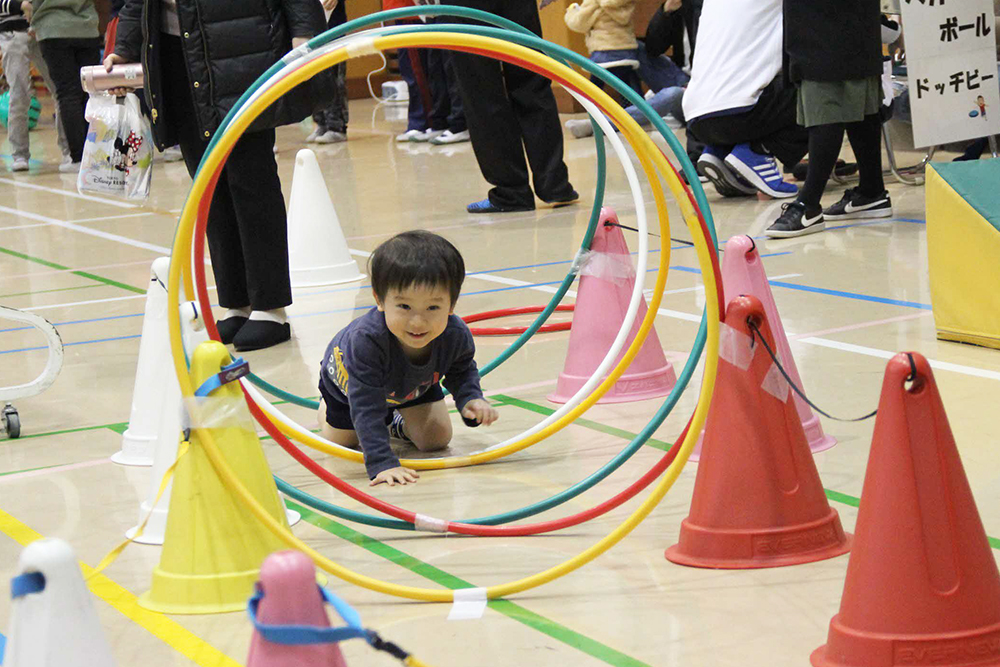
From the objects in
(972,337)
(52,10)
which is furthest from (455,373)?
(52,10)

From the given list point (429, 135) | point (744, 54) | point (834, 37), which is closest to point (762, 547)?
point (834, 37)

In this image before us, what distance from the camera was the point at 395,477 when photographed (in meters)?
3.44

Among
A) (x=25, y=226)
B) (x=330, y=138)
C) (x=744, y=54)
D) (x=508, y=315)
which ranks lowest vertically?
(x=330, y=138)

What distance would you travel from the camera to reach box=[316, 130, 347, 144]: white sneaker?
13211mm

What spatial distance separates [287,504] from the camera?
3348 mm

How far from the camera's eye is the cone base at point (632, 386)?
13.5ft

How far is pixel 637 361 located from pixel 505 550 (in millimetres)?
1304

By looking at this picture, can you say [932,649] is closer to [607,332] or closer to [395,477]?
[395,477]

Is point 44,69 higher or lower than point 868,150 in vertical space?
higher

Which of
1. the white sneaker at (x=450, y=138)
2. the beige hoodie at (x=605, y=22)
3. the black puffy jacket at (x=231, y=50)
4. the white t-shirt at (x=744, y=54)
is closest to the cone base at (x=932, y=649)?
the black puffy jacket at (x=231, y=50)

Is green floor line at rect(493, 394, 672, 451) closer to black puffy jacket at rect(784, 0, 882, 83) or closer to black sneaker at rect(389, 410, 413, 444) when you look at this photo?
black sneaker at rect(389, 410, 413, 444)

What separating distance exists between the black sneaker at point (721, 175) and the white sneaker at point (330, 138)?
606 cm

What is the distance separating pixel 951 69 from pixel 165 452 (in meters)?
5.41

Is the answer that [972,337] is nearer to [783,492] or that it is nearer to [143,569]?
[783,492]
